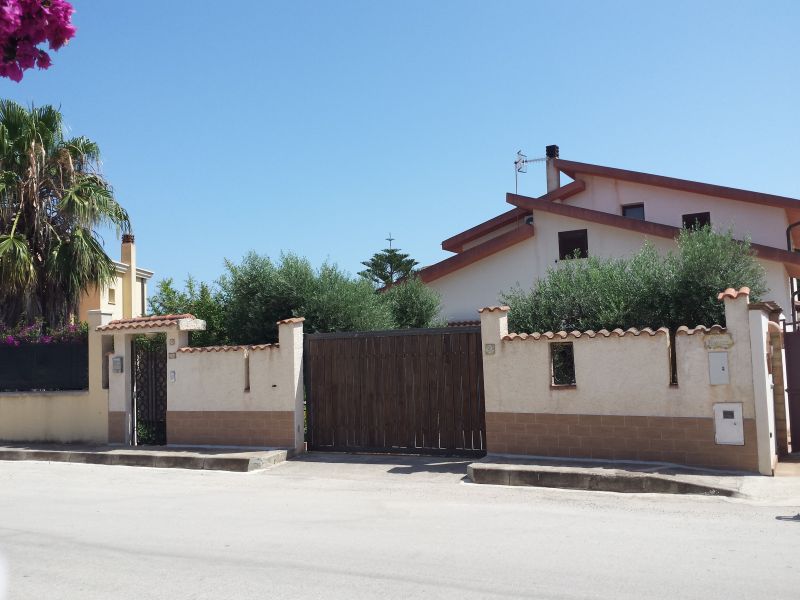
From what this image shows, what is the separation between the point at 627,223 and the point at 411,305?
21.7ft

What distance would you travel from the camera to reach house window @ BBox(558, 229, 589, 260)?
21.9 m

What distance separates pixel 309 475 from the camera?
11.1m

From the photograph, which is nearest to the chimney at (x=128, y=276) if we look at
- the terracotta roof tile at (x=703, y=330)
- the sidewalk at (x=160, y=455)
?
the sidewalk at (x=160, y=455)

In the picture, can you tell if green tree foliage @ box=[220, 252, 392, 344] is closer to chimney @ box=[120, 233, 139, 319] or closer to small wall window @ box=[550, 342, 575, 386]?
Answer: small wall window @ box=[550, 342, 575, 386]

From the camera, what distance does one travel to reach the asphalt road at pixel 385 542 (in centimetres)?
530

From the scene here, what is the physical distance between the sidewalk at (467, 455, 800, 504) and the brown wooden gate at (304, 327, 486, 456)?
1.29 meters

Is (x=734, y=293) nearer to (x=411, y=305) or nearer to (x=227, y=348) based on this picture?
(x=227, y=348)

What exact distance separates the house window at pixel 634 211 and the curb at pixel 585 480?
1627 cm

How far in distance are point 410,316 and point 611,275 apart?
6.36 meters

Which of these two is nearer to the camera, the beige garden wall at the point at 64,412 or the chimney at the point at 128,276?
the beige garden wall at the point at 64,412

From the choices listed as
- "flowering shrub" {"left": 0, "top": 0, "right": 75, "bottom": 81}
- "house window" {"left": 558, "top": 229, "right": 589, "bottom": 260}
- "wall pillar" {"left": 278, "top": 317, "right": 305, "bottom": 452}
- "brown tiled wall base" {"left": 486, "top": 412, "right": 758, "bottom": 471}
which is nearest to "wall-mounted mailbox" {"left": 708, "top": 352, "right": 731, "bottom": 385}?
"brown tiled wall base" {"left": 486, "top": 412, "right": 758, "bottom": 471}

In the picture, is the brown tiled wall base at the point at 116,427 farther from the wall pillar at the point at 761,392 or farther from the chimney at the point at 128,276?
the chimney at the point at 128,276

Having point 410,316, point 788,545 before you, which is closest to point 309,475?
point 788,545

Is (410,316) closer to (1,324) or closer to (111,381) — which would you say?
(111,381)
